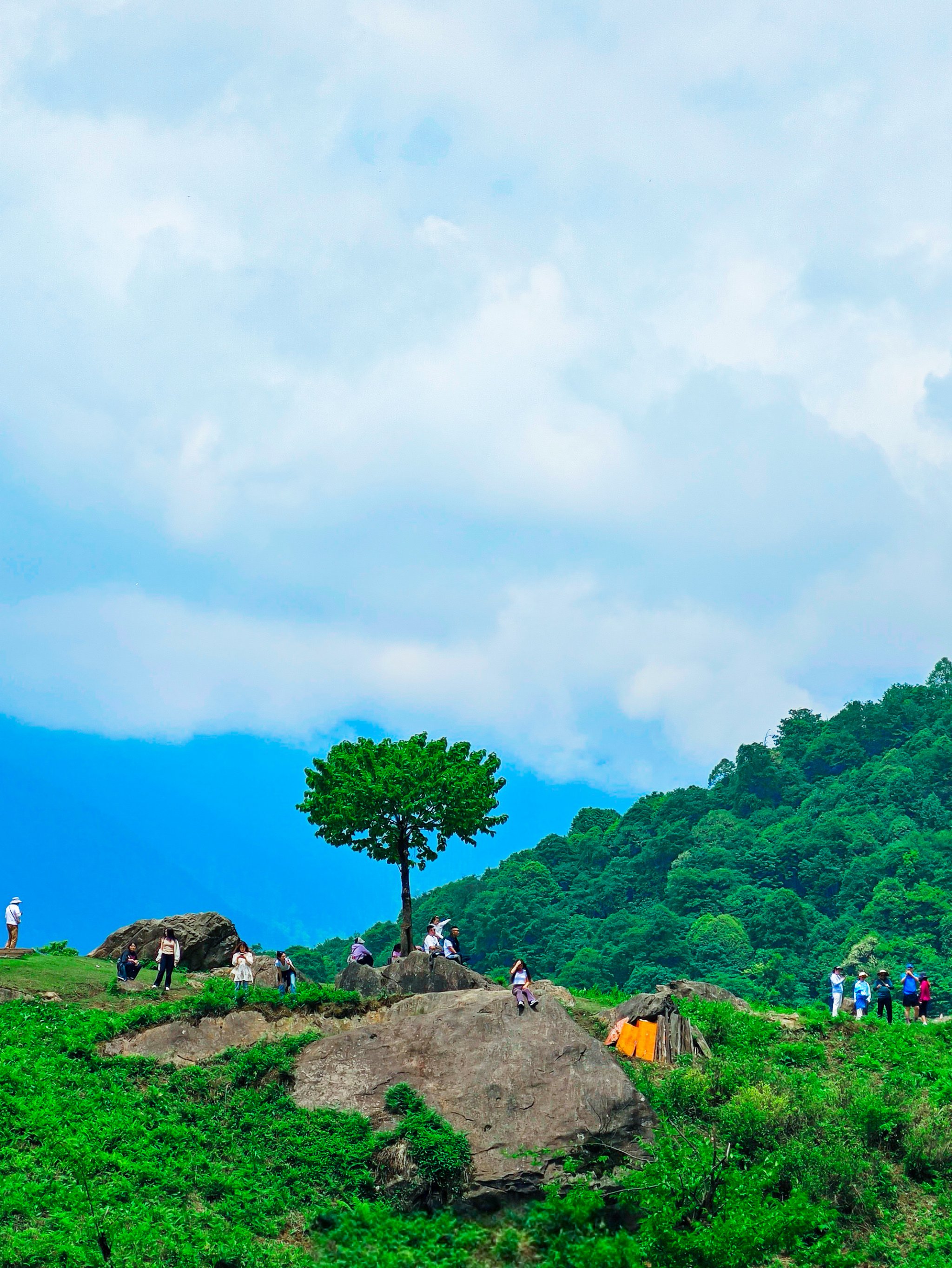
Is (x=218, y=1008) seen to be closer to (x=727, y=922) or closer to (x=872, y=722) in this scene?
(x=727, y=922)

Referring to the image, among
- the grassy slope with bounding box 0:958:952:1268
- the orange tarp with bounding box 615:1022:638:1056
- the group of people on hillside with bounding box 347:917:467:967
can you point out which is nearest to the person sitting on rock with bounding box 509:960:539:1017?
the orange tarp with bounding box 615:1022:638:1056

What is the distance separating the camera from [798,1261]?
24703mm

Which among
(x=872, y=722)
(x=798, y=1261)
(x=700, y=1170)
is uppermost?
(x=872, y=722)

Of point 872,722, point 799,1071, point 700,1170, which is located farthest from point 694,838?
point 700,1170

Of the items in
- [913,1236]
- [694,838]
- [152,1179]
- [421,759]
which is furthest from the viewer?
[694,838]

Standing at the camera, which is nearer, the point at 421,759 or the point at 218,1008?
the point at 218,1008

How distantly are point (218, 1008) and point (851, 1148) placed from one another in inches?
626

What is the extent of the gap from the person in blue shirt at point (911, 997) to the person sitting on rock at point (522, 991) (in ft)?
42.1

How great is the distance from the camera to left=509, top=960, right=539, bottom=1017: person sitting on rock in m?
30.1

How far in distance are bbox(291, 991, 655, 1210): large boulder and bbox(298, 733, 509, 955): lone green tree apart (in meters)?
11.9

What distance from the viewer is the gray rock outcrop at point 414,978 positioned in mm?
34344

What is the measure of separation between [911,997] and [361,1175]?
19.0 meters

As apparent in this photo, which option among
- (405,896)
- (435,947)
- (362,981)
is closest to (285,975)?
(362,981)

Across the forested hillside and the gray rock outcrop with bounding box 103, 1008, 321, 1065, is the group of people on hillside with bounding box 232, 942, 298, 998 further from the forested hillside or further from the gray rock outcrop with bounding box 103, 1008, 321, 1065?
the forested hillside
